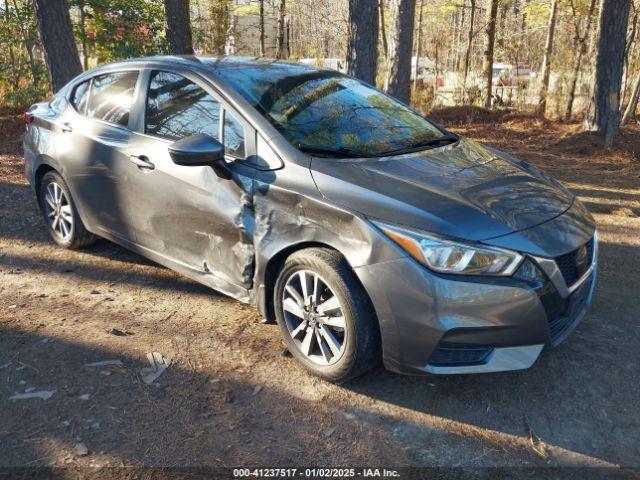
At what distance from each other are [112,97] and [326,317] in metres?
2.67

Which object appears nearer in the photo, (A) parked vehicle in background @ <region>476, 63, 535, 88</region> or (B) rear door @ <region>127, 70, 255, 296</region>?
(B) rear door @ <region>127, 70, 255, 296</region>

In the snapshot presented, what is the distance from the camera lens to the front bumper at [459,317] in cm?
269

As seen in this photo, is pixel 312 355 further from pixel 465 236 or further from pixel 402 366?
pixel 465 236

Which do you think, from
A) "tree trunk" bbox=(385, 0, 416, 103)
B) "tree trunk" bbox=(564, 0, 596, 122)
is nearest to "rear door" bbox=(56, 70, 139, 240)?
"tree trunk" bbox=(385, 0, 416, 103)

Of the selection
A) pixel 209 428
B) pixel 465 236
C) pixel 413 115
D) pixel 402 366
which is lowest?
pixel 209 428

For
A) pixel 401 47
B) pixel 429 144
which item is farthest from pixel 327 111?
pixel 401 47

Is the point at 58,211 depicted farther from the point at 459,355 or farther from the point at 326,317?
the point at 459,355

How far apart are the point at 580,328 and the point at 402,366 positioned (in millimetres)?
1648

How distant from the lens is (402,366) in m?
2.88

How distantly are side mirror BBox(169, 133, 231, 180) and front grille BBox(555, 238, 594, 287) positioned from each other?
1974 mm

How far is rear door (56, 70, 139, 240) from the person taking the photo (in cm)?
420

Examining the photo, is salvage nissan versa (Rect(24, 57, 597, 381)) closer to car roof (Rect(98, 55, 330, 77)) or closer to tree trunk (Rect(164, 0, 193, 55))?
car roof (Rect(98, 55, 330, 77))

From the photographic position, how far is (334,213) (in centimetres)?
297

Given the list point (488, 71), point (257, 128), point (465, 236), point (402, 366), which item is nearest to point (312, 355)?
point (402, 366)
